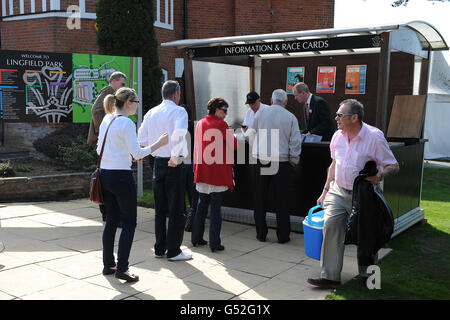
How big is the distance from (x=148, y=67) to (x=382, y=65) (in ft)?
20.5

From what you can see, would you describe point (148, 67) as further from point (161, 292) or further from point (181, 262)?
point (161, 292)

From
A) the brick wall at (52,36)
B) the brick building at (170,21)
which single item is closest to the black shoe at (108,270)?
the brick building at (170,21)

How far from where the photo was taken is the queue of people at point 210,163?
4309mm

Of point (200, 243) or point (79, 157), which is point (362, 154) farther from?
point (79, 157)

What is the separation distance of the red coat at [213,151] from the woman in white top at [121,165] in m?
1.13

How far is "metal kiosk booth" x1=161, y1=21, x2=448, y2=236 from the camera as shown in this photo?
6320 mm

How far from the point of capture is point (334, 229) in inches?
172

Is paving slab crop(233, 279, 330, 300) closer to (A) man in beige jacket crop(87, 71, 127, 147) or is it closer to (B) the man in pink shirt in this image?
(B) the man in pink shirt

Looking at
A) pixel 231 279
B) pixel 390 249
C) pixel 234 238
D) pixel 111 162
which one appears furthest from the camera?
pixel 234 238

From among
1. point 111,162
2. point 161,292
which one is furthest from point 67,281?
point 111,162

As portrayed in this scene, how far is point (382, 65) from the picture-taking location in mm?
5980

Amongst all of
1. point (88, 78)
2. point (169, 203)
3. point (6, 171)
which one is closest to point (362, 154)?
point (169, 203)

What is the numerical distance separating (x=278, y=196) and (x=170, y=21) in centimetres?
1073

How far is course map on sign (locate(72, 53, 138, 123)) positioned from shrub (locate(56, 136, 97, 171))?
1.76 m
